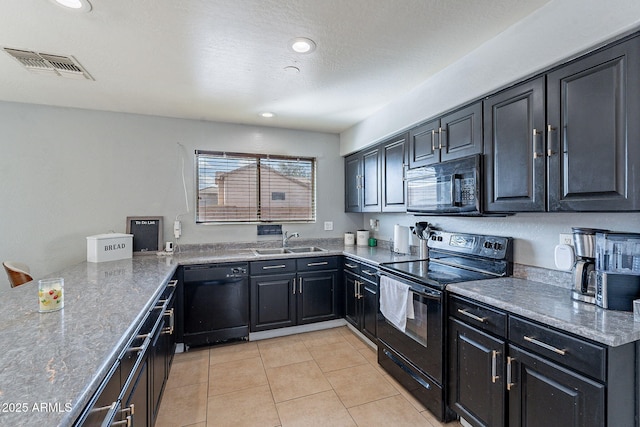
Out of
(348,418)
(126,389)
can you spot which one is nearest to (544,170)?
(348,418)

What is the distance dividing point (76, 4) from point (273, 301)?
2.76 meters

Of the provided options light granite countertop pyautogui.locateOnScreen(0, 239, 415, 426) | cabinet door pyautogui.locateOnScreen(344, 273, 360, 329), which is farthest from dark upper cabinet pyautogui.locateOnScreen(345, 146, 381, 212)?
light granite countertop pyautogui.locateOnScreen(0, 239, 415, 426)

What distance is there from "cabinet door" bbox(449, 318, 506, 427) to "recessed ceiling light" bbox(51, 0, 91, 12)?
108 inches

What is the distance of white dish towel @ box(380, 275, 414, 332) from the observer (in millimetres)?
2180

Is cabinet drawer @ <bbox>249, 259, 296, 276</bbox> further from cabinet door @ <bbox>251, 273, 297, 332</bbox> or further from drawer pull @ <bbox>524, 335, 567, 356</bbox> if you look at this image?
drawer pull @ <bbox>524, 335, 567, 356</bbox>

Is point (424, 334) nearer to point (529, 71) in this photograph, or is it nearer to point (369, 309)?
point (369, 309)

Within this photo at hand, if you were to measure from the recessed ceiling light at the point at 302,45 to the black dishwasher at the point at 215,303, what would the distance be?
2.10 m

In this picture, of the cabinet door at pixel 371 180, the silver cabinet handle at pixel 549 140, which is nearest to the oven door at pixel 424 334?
the silver cabinet handle at pixel 549 140

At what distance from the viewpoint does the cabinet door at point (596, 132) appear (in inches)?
50.7

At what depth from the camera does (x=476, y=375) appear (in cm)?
169

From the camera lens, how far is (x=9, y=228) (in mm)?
2916

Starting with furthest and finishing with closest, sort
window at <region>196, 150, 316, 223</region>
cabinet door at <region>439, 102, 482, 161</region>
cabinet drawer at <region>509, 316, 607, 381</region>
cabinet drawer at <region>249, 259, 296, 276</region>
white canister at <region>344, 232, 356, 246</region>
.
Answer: white canister at <region>344, 232, 356, 246</region>
window at <region>196, 150, 316, 223</region>
cabinet drawer at <region>249, 259, 296, 276</region>
cabinet door at <region>439, 102, 482, 161</region>
cabinet drawer at <region>509, 316, 607, 381</region>

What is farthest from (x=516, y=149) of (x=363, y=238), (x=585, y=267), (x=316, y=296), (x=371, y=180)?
(x=316, y=296)

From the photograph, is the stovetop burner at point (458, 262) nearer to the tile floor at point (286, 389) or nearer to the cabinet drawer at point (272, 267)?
the tile floor at point (286, 389)
